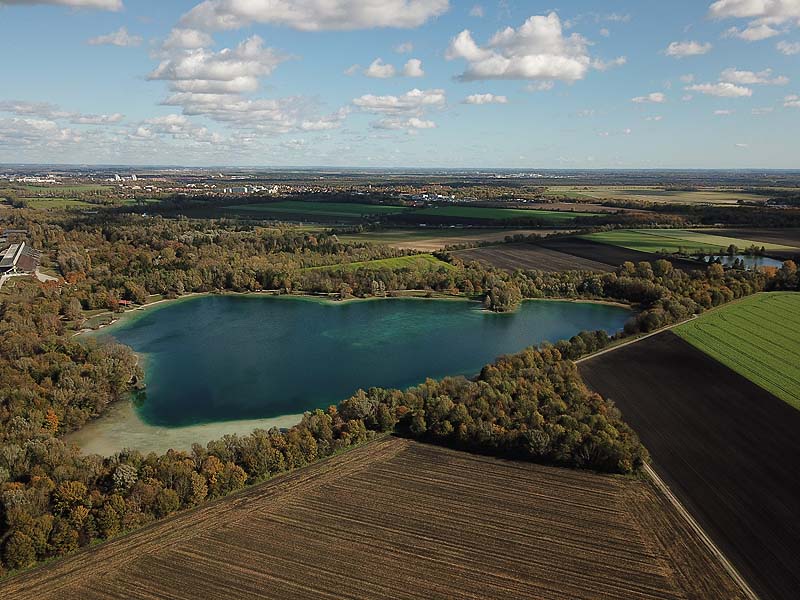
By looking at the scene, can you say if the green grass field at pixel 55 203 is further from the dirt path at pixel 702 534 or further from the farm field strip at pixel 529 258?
the dirt path at pixel 702 534

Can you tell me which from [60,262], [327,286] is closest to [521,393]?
[327,286]

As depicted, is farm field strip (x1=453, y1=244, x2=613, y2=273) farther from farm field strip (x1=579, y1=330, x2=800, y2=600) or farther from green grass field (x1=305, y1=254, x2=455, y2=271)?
farm field strip (x1=579, y1=330, x2=800, y2=600)

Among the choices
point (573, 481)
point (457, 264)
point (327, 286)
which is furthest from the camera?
point (457, 264)

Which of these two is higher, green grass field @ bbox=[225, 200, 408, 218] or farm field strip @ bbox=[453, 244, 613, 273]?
green grass field @ bbox=[225, 200, 408, 218]

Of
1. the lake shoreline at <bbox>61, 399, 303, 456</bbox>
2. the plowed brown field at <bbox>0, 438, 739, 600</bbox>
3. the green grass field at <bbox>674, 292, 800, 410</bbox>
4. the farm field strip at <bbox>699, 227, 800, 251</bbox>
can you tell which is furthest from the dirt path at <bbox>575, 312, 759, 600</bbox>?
the farm field strip at <bbox>699, 227, 800, 251</bbox>

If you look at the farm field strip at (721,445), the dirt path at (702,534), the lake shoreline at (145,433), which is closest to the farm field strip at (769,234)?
the farm field strip at (721,445)

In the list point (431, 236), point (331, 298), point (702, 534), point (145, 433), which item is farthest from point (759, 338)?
point (431, 236)

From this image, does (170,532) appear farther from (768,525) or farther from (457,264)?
(457,264)
